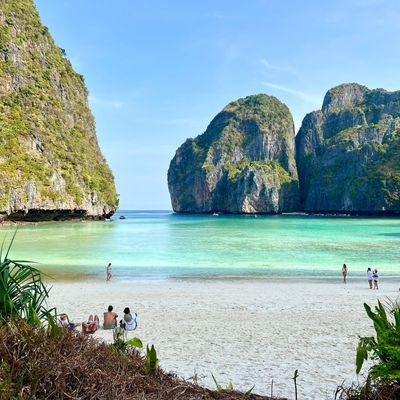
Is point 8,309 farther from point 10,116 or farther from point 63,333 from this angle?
point 10,116

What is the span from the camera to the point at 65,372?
8.88 feet

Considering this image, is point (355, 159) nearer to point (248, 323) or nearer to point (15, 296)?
point (248, 323)

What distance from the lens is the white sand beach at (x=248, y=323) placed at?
7027mm

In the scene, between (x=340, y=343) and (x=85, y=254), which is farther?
(x=85, y=254)

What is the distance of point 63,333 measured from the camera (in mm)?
3082

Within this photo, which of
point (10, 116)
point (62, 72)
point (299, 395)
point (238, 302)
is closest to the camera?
point (299, 395)

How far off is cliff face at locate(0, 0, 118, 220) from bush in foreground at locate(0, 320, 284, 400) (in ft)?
208

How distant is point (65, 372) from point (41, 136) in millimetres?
78121

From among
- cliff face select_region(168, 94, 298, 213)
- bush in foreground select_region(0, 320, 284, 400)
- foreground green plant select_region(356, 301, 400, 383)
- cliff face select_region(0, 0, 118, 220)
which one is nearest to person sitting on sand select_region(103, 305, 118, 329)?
bush in foreground select_region(0, 320, 284, 400)

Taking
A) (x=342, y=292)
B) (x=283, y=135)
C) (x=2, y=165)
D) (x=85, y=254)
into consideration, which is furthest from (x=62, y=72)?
(x=283, y=135)

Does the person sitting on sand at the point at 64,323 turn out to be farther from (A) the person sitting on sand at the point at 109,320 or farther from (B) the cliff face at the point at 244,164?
(B) the cliff face at the point at 244,164

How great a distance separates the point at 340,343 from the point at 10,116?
74.7m

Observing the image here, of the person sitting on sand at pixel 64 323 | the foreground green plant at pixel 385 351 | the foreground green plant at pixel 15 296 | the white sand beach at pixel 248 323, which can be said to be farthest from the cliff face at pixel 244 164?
the foreground green plant at pixel 15 296

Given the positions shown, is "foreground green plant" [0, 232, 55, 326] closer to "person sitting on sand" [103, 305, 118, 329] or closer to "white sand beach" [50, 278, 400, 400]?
"white sand beach" [50, 278, 400, 400]
